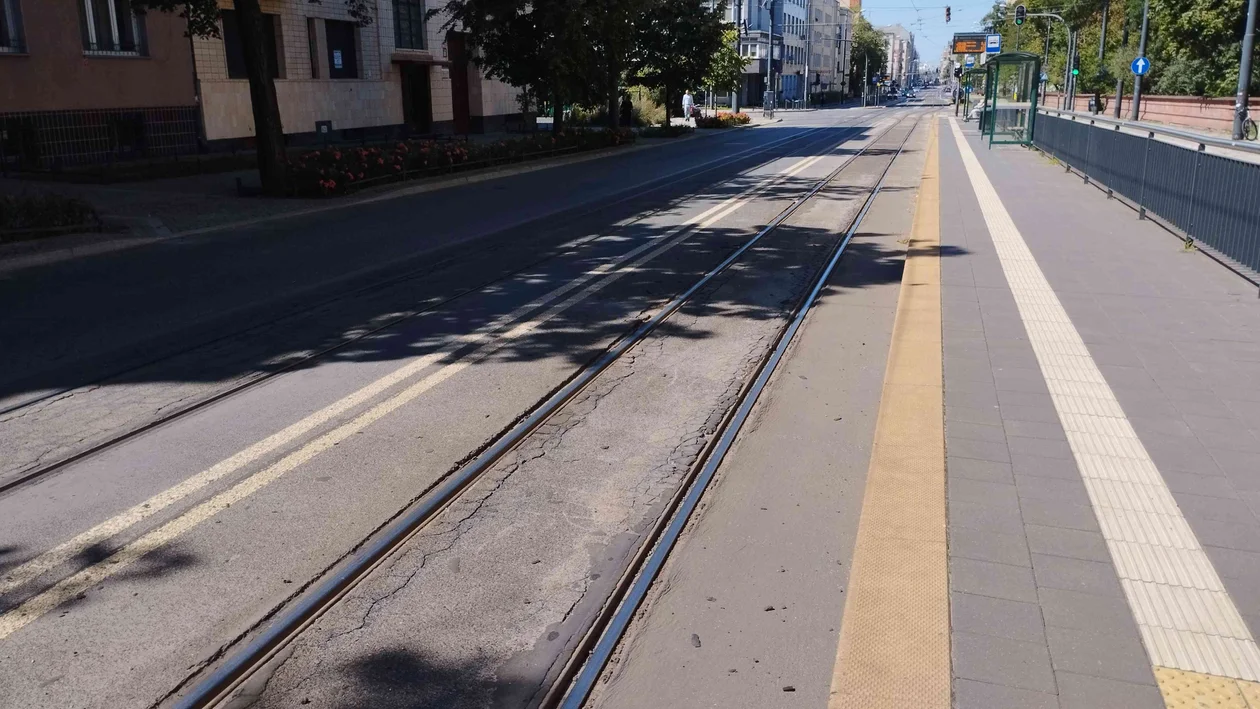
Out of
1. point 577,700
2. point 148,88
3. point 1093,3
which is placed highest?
point 1093,3

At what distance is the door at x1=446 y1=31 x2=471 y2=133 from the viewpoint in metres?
40.6

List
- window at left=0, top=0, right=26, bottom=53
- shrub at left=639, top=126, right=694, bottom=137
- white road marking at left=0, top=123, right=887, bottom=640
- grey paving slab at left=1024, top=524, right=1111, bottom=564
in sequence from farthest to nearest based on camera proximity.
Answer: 1. shrub at left=639, top=126, right=694, bottom=137
2. window at left=0, top=0, right=26, bottom=53
3. grey paving slab at left=1024, top=524, right=1111, bottom=564
4. white road marking at left=0, top=123, right=887, bottom=640

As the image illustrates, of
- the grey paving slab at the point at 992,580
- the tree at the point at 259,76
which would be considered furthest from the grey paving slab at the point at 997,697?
the tree at the point at 259,76

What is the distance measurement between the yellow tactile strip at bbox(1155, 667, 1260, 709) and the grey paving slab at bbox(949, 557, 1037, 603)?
0.60 meters

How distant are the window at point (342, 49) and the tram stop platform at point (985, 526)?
28.9m

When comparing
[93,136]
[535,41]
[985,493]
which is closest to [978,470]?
[985,493]

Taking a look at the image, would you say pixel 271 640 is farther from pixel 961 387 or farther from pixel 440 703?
pixel 961 387

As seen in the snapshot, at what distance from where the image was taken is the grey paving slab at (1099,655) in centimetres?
350

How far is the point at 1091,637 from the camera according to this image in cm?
372

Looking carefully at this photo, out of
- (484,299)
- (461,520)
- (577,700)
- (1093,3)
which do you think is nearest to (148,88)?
(484,299)

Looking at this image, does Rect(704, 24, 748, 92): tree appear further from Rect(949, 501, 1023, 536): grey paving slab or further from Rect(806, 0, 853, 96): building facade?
Rect(806, 0, 853, 96): building facade

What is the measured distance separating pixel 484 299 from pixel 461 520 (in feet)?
17.0

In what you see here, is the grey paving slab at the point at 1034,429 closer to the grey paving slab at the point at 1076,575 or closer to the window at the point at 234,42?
the grey paving slab at the point at 1076,575

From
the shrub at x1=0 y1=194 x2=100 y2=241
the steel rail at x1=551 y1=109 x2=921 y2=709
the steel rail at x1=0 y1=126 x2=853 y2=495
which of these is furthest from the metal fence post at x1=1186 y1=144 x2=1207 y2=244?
the shrub at x1=0 y1=194 x2=100 y2=241
